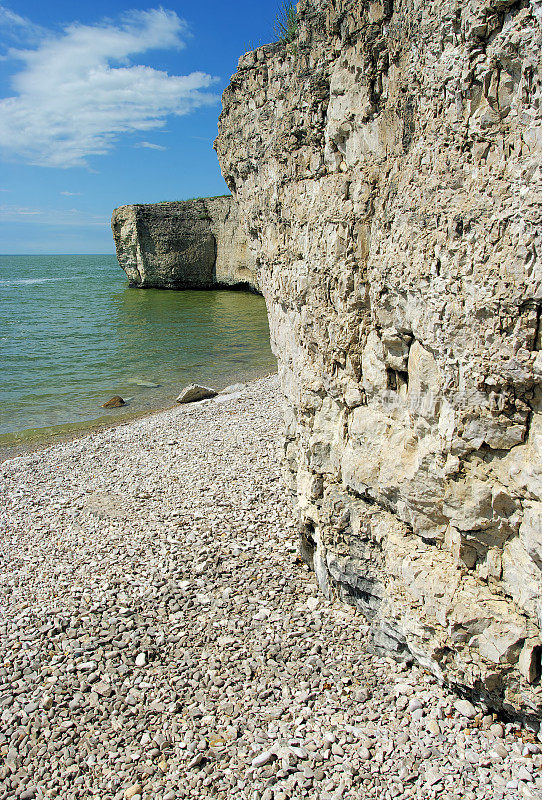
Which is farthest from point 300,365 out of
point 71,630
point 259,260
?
point 71,630

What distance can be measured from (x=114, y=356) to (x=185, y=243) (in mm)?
23756

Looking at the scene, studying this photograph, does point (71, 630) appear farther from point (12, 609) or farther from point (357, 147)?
point (357, 147)

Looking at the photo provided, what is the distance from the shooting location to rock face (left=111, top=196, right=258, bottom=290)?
41.4 metres

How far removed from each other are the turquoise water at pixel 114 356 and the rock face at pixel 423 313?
1041 cm

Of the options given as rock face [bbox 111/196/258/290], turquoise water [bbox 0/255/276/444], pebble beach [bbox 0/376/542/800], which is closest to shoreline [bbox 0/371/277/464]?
turquoise water [bbox 0/255/276/444]

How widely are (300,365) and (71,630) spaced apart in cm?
348

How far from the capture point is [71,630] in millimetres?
5285

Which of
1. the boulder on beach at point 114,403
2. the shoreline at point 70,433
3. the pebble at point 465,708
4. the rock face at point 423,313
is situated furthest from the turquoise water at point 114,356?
the pebble at point 465,708

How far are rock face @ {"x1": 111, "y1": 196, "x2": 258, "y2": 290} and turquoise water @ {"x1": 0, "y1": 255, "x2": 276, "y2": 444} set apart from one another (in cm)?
622

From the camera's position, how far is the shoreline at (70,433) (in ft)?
39.5

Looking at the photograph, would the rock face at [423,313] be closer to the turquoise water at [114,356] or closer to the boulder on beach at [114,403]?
the turquoise water at [114,356]

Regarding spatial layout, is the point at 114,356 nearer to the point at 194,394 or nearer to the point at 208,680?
the point at 194,394

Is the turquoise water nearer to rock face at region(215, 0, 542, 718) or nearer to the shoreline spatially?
the shoreline

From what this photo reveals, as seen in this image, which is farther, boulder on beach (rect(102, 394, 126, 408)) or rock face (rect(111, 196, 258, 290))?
rock face (rect(111, 196, 258, 290))
